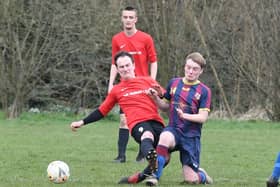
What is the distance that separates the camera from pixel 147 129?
751 cm

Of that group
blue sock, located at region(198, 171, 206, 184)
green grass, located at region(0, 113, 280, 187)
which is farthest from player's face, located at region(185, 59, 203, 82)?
green grass, located at region(0, 113, 280, 187)

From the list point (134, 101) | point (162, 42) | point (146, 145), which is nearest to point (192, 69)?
point (134, 101)

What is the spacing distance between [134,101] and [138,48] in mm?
1969

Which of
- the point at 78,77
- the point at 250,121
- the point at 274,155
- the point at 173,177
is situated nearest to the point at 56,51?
the point at 78,77

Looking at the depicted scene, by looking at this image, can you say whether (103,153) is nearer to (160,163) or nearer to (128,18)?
(128,18)

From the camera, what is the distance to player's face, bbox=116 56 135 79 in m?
7.70

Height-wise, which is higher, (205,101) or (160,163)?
(205,101)

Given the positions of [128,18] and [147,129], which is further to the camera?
[128,18]

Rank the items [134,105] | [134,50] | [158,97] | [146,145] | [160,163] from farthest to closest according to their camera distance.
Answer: [134,50] < [134,105] < [158,97] < [160,163] < [146,145]

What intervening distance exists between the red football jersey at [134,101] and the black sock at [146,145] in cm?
38

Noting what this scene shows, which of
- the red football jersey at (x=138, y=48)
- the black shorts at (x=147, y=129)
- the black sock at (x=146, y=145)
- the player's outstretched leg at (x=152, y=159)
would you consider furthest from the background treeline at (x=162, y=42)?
the player's outstretched leg at (x=152, y=159)

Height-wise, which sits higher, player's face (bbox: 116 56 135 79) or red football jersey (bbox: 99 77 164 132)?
player's face (bbox: 116 56 135 79)

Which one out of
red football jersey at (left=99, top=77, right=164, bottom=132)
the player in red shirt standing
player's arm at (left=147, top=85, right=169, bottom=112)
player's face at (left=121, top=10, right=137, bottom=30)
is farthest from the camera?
the player in red shirt standing

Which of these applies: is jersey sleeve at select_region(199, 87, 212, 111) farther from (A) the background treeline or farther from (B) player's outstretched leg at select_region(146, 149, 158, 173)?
(A) the background treeline
